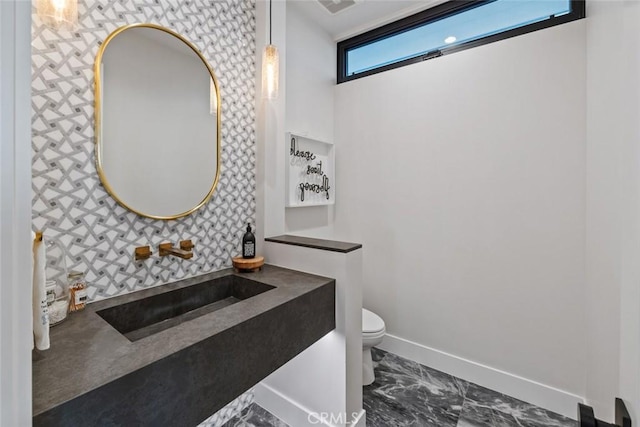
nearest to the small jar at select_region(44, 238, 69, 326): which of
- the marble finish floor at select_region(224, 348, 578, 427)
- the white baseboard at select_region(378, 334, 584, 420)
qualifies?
the marble finish floor at select_region(224, 348, 578, 427)

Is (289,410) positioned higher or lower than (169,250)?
lower

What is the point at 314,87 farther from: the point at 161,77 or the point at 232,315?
the point at 232,315

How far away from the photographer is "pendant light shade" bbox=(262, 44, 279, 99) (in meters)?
1.72

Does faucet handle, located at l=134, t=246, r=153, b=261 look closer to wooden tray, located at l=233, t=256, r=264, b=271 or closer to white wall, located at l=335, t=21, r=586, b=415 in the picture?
wooden tray, located at l=233, t=256, r=264, b=271

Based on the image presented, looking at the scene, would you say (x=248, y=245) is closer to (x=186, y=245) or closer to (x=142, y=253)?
(x=186, y=245)

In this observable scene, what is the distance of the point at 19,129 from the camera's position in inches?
15.5

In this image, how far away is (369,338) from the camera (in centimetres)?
189

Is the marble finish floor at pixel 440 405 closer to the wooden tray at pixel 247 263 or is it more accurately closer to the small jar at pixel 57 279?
the wooden tray at pixel 247 263

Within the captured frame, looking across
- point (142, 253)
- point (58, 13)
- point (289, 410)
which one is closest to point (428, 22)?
point (58, 13)

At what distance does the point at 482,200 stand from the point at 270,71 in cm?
166

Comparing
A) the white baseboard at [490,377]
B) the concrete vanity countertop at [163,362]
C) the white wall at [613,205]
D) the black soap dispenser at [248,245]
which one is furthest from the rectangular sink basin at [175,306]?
the white baseboard at [490,377]

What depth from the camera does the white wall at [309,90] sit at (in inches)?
86.9

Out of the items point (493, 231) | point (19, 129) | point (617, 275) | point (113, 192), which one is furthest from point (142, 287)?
point (493, 231)

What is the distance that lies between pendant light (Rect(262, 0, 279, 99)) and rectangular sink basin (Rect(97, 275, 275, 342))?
3.73 ft
